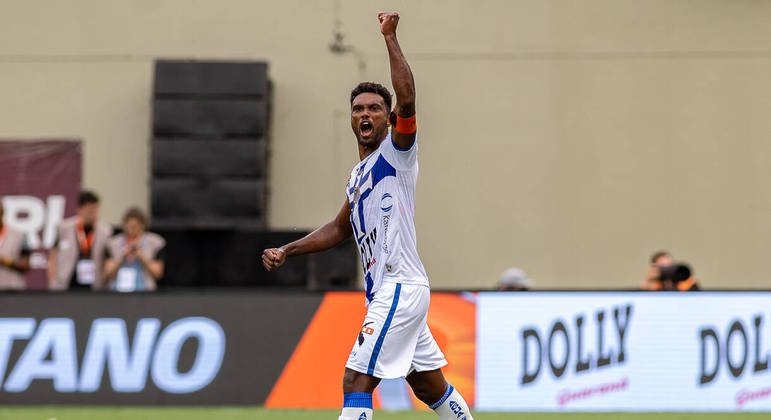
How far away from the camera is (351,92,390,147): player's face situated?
5.81 metres

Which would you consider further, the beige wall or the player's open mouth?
the beige wall

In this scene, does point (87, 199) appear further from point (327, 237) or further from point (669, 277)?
point (327, 237)

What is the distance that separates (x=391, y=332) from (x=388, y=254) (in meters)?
0.37

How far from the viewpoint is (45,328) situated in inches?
436

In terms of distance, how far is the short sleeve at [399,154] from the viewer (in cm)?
564

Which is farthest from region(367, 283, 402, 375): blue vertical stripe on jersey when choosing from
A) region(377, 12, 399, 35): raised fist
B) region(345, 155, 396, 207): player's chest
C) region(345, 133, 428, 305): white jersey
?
region(377, 12, 399, 35): raised fist

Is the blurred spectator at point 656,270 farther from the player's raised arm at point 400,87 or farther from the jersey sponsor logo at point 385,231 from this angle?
the player's raised arm at point 400,87

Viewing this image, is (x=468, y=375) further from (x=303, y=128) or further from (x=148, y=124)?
(x=148, y=124)

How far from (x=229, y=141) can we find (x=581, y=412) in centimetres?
662

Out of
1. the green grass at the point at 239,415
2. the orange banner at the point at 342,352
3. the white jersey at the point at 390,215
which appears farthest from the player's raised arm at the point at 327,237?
the orange banner at the point at 342,352

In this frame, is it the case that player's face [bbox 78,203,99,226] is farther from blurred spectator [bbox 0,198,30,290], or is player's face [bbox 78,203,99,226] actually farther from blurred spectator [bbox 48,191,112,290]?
blurred spectator [bbox 0,198,30,290]

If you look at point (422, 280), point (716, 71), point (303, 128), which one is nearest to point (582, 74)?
point (716, 71)

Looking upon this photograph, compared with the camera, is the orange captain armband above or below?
above

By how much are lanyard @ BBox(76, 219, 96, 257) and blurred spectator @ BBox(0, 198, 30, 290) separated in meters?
0.51
